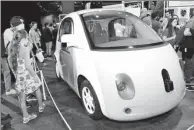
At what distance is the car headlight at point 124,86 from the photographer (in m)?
2.64

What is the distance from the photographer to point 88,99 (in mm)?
3123

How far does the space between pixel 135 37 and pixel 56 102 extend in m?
1.96

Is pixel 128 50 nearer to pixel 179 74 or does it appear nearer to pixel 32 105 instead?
pixel 179 74

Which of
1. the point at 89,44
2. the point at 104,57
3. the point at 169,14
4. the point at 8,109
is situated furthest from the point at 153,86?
the point at 169,14

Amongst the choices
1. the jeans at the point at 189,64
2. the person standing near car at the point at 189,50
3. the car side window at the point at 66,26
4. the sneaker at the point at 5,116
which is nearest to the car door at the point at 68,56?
the car side window at the point at 66,26

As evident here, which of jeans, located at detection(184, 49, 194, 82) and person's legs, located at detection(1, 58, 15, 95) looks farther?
person's legs, located at detection(1, 58, 15, 95)

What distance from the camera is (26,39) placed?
10.2 feet

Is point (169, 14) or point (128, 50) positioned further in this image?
point (169, 14)

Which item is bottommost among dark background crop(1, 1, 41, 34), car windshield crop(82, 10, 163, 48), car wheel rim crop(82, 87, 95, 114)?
car wheel rim crop(82, 87, 95, 114)

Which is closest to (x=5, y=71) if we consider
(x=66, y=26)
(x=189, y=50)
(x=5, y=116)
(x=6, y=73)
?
(x=6, y=73)

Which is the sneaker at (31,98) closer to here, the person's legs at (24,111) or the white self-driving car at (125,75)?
the person's legs at (24,111)

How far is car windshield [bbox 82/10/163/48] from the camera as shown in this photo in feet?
10.4

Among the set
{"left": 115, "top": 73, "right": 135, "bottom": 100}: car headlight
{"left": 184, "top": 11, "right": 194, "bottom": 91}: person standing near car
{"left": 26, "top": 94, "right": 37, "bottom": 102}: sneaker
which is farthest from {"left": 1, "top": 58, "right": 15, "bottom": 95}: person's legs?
{"left": 184, "top": 11, "right": 194, "bottom": 91}: person standing near car

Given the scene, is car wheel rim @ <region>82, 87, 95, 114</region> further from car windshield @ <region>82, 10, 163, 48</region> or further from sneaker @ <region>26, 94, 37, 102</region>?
sneaker @ <region>26, 94, 37, 102</region>
